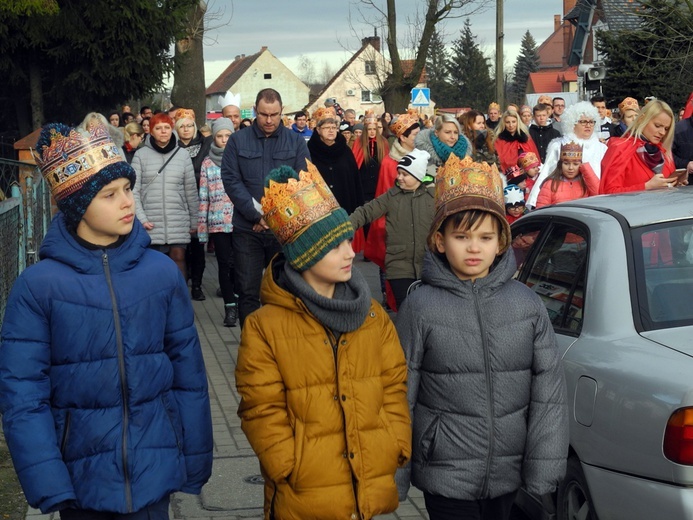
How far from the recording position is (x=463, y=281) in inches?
165

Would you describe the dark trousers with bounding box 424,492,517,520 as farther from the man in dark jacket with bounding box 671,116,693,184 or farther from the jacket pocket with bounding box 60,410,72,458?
the man in dark jacket with bounding box 671,116,693,184

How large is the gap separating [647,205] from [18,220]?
5.72 metres

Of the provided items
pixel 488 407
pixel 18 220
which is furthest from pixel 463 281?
pixel 18 220

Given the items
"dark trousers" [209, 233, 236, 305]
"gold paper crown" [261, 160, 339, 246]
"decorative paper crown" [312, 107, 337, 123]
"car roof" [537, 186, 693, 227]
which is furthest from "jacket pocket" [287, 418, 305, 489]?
"decorative paper crown" [312, 107, 337, 123]

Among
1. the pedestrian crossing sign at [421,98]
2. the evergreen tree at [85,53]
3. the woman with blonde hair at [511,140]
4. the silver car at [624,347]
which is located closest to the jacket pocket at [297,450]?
the silver car at [624,347]

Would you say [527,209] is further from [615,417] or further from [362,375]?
[362,375]

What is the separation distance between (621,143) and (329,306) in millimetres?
5818

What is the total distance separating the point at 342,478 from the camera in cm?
372

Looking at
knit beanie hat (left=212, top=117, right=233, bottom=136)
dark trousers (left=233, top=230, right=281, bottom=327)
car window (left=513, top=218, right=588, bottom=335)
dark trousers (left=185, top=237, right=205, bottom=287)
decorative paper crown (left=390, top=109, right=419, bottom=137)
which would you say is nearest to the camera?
car window (left=513, top=218, right=588, bottom=335)

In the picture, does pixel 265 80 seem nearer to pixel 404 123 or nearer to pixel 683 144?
pixel 404 123

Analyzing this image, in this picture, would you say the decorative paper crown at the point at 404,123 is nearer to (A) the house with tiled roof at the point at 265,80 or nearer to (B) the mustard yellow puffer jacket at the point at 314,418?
(B) the mustard yellow puffer jacket at the point at 314,418

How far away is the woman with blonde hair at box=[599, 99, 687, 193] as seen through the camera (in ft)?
29.7

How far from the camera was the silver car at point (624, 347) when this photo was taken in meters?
4.23

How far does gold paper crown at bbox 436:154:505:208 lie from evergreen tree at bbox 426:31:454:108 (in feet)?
306
